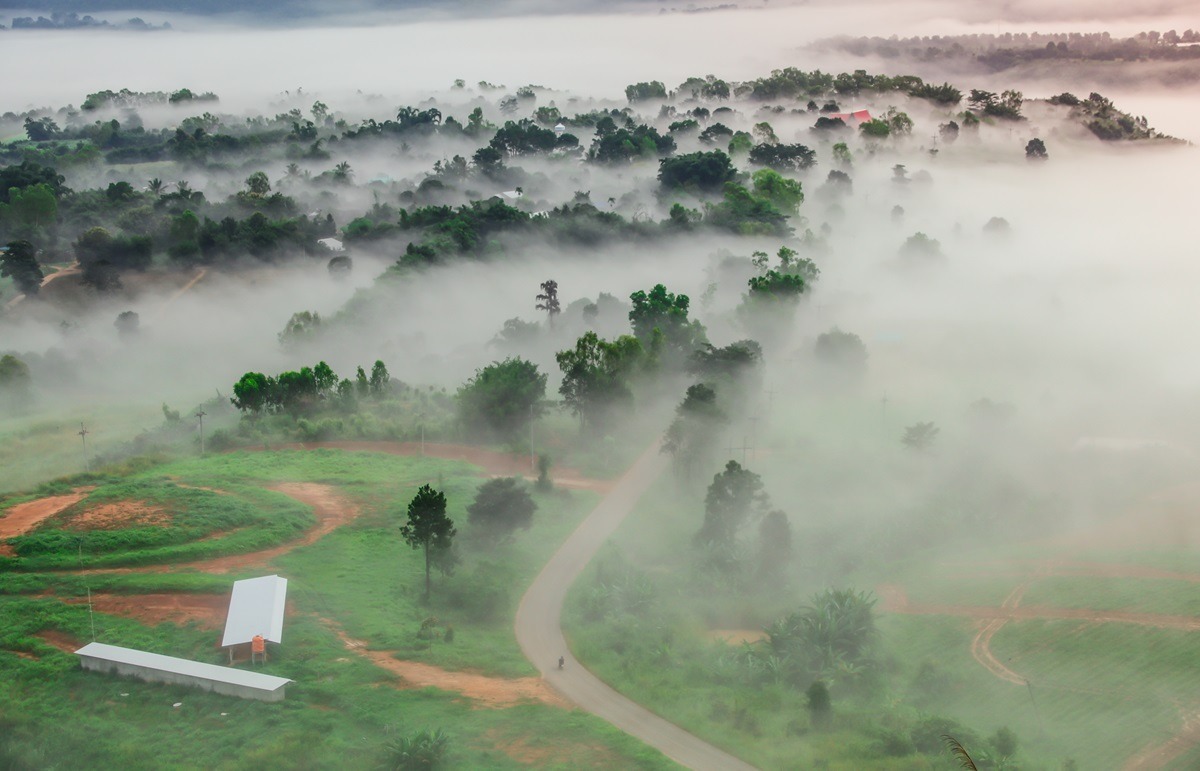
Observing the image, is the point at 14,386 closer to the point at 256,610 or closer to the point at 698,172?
the point at 256,610

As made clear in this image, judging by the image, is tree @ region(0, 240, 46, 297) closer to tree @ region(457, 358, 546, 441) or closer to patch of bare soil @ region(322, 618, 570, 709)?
tree @ region(457, 358, 546, 441)

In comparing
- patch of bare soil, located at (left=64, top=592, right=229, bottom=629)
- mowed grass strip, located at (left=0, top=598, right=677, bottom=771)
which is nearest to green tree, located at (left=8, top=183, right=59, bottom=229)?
patch of bare soil, located at (left=64, top=592, right=229, bottom=629)

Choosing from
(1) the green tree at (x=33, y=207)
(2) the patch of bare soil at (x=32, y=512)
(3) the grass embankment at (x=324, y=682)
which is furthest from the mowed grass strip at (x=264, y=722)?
(1) the green tree at (x=33, y=207)

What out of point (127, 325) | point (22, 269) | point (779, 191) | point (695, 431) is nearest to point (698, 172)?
point (779, 191)

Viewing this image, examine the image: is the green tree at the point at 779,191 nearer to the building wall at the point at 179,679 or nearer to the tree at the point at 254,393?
the tree at the point at 254,393

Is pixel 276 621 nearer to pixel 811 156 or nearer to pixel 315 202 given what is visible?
pixel 315 202

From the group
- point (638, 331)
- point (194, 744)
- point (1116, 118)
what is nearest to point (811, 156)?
point (1116, 118)

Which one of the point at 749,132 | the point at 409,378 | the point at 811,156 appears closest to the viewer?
the point at 409,378

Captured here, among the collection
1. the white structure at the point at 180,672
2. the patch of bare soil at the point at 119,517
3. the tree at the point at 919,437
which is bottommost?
the tree at the point at 919,437
